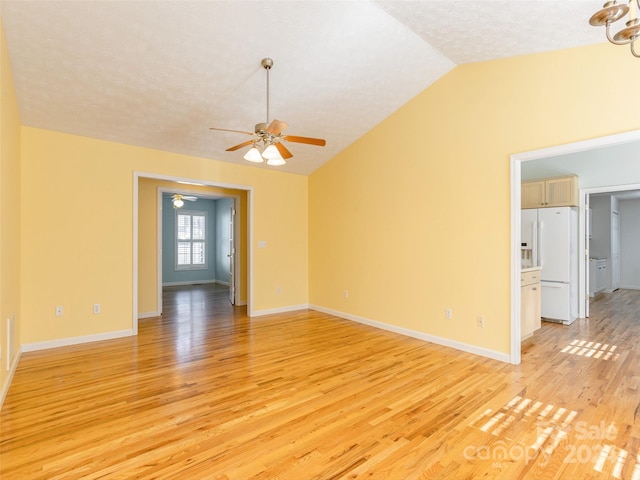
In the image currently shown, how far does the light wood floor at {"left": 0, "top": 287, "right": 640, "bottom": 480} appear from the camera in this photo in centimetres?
195

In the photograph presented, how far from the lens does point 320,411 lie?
2.57m

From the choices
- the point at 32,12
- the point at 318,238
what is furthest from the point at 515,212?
the point at 32,12

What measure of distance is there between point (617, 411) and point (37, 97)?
6.14 meters

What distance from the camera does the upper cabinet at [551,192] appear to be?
5.27m

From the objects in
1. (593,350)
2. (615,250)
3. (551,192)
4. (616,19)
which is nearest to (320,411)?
(616,19)

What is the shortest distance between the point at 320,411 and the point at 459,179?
123 inches

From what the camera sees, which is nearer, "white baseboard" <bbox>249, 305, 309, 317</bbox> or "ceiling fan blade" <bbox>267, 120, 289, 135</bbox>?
"ceiling fan blade" <bbox>267, 120, 289, 135</bbox>

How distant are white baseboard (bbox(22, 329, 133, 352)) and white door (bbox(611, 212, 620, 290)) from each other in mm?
11104

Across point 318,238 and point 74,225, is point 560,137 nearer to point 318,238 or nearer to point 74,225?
point 318,238

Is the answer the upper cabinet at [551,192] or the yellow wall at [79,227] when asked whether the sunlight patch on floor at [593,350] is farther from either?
the yellow wall at [79,227]

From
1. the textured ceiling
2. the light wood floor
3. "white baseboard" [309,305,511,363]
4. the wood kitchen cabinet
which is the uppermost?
the textured ceiling

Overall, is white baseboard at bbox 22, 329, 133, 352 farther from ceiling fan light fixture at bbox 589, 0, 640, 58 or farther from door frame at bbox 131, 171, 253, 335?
ceiling fan light fixture at bbox 589, 0, 640, 58

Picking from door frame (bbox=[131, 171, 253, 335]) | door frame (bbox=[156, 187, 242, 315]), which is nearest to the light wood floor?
door frame (bbox=[131, 171, 253, 335])

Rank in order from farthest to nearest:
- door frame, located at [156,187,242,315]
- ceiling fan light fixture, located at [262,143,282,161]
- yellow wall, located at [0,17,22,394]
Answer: door frame, located at [156,187,242,315], ceiling fan light fixture, located at [262,143,282,161], yellow wall, located at [0,17,22,394]
